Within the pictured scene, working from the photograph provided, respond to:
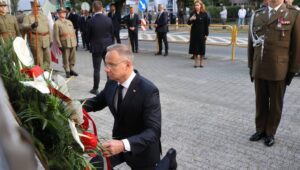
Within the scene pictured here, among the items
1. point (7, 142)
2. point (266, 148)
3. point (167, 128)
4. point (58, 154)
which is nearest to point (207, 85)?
point (167, 128)

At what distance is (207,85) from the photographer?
7676mm

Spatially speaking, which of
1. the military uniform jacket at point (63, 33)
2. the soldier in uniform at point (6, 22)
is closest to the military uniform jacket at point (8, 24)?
the soldier in uniform at point (6, 22)

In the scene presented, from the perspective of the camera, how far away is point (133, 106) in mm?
2518

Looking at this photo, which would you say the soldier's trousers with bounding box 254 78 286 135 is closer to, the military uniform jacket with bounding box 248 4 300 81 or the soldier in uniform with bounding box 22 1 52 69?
the military uniform jacket with bounding box 248 4 300 81

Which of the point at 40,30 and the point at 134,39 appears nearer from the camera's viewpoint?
the point at 40,30

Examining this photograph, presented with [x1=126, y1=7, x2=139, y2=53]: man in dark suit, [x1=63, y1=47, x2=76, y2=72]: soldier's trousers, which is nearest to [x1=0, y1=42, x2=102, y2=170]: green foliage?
[x1=63, y1=47, x2=76, y2=72]: soldier's trousers

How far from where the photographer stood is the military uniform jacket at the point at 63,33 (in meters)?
8.50

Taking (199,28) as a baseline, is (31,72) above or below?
above

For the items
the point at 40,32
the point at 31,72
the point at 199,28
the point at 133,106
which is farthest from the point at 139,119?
the point at 199,28

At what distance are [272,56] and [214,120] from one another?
1600 millimetres

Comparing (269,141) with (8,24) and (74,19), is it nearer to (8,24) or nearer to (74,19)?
(8,24)

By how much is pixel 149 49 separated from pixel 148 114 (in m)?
12.4

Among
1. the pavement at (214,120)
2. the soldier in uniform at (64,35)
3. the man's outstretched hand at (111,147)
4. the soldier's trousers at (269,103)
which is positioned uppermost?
the soldier in uniform at (64,35)

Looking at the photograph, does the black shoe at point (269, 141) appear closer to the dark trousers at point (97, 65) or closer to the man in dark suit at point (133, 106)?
the man in dark suit at point (133, 106)
